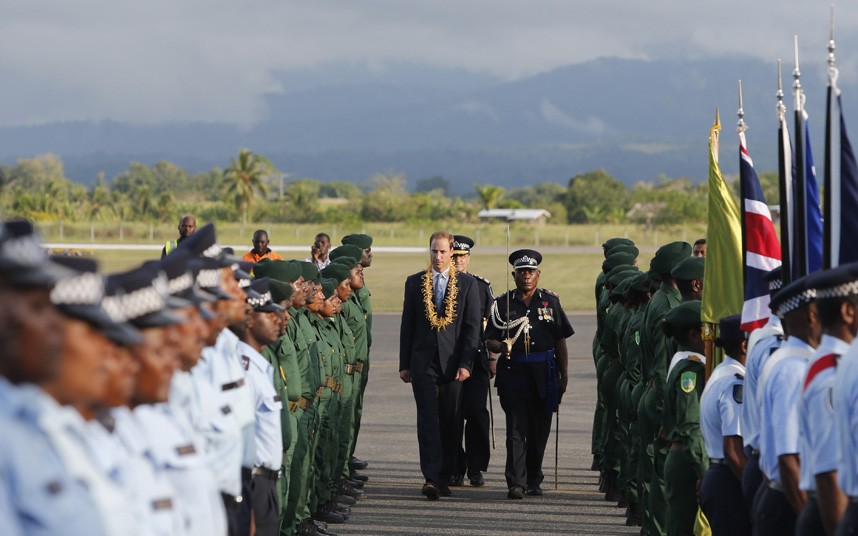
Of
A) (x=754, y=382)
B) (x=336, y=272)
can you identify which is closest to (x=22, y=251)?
(x=754, y=382)

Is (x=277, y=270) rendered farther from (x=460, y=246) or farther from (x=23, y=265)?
(x=23, y=265)

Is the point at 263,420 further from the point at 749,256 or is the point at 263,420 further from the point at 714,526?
the point at 749,256

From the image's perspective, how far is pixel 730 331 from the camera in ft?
24.4

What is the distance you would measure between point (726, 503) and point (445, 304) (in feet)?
18.6

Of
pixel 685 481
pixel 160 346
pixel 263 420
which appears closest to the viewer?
pixel 160 346

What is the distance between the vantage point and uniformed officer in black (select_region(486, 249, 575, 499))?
480 inches

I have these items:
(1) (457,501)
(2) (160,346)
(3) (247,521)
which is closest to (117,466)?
(2) (160,346)

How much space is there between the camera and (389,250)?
61188 millimetres

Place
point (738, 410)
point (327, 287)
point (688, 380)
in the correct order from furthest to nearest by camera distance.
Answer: point (327, 287), point (688, 380), point (738, 410)

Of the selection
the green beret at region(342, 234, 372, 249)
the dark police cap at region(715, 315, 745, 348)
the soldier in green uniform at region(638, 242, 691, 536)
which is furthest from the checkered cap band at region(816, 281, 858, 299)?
the green beret at region(342, 234, 372, 249)

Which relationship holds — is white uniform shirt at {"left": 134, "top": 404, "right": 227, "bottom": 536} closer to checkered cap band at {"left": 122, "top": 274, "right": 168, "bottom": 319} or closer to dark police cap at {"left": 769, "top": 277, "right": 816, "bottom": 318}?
checkered cap band at {"left": 122, "top": 274, "right": 168, "bottom": 319}

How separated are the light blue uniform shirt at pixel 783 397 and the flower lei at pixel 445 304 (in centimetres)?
654

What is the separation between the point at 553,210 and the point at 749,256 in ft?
361

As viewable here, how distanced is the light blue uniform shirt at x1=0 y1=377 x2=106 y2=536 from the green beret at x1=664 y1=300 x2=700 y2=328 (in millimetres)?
5049
